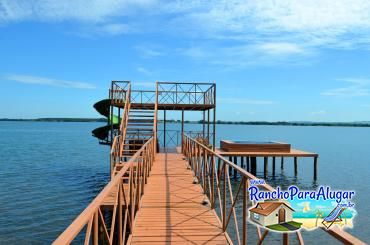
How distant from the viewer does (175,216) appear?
7.27m

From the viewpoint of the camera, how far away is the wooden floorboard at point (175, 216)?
19.3 ft

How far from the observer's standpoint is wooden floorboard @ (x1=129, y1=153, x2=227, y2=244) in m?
5.89

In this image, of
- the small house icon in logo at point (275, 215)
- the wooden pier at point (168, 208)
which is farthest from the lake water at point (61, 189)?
the small house icon in logo at point (275, 215)

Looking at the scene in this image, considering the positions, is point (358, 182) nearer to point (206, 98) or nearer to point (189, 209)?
point (206, 98)

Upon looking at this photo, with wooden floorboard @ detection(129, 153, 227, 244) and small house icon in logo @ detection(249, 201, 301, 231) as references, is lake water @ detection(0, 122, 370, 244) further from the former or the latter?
small house icon in logo @ detection(249, 201, 301, 231)

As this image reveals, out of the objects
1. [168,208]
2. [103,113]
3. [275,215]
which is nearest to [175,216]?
[168,208]

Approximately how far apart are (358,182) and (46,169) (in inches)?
929

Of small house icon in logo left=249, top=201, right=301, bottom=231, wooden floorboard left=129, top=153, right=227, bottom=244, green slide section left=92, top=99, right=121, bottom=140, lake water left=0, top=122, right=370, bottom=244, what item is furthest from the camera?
green slide section left=92, top=99, right=121, bottom=140

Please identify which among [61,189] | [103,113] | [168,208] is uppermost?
[103,113]

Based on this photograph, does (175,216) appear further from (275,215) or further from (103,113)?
(103,113)

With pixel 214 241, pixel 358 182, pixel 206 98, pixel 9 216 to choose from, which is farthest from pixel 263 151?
pixel 214 241

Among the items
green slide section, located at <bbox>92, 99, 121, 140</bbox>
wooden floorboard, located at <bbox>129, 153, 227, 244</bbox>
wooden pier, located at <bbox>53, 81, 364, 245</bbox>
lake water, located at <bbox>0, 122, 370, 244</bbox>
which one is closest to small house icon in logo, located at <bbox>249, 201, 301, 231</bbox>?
wooden pier, located at <bbox>53, 81, 364, 245</bbox>

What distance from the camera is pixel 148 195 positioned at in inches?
362

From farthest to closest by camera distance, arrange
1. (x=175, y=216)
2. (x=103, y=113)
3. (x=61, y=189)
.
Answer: (x=103, y=113), (x=61, y=189), (x=175, y=216)
